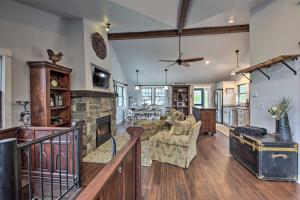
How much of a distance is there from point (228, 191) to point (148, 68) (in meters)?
7.75

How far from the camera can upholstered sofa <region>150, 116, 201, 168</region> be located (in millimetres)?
3777

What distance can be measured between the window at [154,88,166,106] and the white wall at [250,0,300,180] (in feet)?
26.1

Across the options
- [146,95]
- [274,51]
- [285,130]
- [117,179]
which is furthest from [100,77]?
[146,95]

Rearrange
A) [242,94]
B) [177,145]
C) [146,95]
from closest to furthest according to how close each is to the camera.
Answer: [177,145] → [242,94] → [146,95]

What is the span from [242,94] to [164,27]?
560 cm

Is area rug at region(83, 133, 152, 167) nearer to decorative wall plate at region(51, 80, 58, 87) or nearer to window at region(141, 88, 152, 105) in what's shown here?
decorative wall plate at region(51, 80, 58, 87)

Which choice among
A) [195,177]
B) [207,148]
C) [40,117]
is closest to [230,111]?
[207,148]

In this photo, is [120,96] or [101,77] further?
[120,96]

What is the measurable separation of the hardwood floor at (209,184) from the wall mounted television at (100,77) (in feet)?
9.33

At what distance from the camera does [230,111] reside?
28.1ft

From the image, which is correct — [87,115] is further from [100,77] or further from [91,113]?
[100,77]

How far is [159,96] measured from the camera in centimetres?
1227

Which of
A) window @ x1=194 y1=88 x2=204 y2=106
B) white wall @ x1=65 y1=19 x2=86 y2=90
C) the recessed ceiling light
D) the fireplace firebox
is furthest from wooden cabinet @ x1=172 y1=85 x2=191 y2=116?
white wall @ x1=65 y1=19 x2=86 y2=90

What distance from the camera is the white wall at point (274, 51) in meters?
3.11
